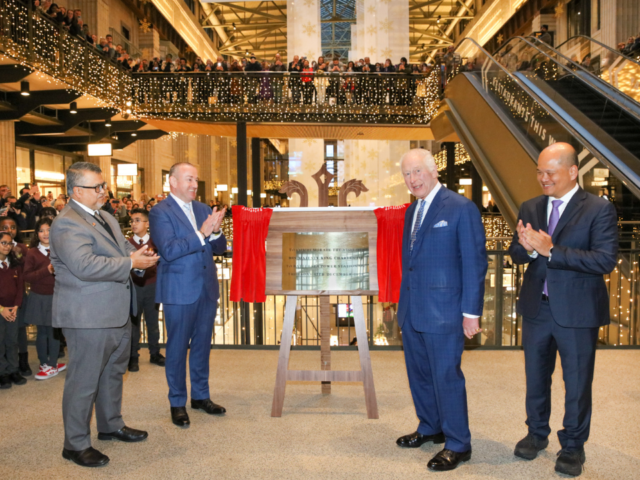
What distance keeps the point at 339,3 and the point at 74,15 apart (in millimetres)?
10969

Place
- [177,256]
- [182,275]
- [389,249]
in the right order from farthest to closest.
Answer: [389,249], [182,275], [177,256]

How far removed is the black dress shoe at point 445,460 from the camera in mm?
3061

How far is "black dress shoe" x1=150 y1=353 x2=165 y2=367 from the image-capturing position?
5.38 meters

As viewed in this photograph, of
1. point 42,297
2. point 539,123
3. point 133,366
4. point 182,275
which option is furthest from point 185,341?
point 539,123

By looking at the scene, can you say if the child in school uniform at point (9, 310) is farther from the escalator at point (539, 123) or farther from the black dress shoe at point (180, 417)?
the escalator at point (539, 123)

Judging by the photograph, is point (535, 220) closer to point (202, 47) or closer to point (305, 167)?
point (305, 167)

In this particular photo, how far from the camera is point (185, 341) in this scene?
12.6 ft

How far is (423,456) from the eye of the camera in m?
3.30

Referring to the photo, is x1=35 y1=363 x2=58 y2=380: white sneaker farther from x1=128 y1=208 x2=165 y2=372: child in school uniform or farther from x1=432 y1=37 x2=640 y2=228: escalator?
x1=432 y1=37 x2=640 y2=228: escalator

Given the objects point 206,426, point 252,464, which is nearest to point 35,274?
point 206,426

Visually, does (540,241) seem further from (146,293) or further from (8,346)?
(8,346)

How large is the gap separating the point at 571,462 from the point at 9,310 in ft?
Answer: 14.9

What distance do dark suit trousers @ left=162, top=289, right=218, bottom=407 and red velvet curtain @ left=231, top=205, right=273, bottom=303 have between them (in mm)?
498

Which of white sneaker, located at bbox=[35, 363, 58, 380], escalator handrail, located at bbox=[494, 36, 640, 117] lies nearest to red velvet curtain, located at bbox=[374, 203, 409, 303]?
escalator handrail, located at bbox=[494, 36, 640, 117]
